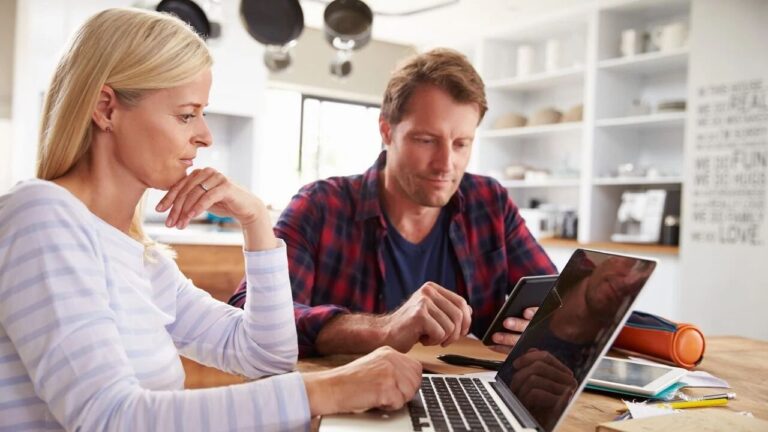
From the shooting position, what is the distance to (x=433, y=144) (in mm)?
1687

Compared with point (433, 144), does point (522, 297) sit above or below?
below

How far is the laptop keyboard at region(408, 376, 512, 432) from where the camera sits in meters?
0.78

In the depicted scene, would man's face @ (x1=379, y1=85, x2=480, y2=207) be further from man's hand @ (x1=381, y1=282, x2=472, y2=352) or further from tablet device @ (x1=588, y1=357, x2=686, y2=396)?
tablet device @ (x1=588, y1=357, x2=686, y2=396)

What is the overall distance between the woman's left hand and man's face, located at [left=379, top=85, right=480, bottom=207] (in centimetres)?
59

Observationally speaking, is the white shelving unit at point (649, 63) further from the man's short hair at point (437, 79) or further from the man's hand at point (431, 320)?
the man's hand at point (431, 320)

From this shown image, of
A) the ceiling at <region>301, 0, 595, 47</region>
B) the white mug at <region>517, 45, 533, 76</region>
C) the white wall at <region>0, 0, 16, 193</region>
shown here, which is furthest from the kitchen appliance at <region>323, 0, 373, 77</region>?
the white mug at <region>517, 45, 533, 76</region>

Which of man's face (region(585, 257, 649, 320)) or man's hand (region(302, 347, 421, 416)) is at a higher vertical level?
man's face (region(585, 257, 649, 320))

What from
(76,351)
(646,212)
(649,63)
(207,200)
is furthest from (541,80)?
(76,351)

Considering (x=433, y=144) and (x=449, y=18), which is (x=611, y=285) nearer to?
(x=433, y=144)

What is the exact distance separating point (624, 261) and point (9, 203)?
2.47 ft

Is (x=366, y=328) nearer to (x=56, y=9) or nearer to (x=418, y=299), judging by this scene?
(x=418, y=299)

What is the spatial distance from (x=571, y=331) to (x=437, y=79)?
38.1 inches

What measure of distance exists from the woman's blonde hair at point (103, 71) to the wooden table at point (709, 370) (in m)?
0.51

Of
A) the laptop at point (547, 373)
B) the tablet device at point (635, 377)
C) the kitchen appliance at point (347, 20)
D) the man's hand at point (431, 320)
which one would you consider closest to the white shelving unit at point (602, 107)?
the kitchen appliance at point (347, 20)
